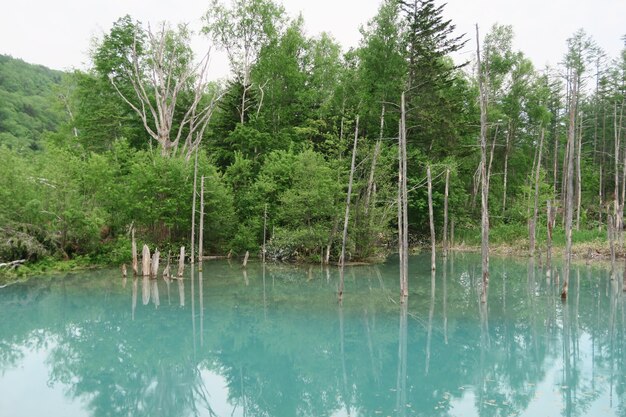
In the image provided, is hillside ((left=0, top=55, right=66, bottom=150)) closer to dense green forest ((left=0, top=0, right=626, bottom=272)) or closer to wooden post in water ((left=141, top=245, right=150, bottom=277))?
dense green forest ((left=0, top=0, right=626, bottom=272))

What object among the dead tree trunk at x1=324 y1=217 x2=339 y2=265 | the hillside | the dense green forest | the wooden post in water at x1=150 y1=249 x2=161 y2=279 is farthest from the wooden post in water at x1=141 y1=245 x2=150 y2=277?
the hillside

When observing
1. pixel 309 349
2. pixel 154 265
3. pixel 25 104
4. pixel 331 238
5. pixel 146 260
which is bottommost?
pixel 309 349

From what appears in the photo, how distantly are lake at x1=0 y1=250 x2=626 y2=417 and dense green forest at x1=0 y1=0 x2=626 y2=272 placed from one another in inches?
212

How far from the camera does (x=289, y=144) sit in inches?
1305

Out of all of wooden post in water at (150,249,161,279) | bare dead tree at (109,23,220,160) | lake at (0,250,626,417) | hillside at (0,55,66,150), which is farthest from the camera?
hillside at (0,55,66,150)

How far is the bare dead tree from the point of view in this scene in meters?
30.1

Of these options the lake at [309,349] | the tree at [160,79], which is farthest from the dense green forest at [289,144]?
the lake at [309,349]

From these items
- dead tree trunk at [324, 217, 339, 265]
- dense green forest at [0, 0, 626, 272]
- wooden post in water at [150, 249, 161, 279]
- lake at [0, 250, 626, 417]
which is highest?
dense green forest at [0, 0, 626, 272]

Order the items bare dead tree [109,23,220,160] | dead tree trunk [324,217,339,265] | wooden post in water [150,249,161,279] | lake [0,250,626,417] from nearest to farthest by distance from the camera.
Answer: lake [0,250,626,417], wooden post in water [150,249,161,279], dead tree trunk [324,217,339,265], bare dead tree [109,23,220,160]

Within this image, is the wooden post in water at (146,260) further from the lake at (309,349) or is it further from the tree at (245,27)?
the tree at (245,27)

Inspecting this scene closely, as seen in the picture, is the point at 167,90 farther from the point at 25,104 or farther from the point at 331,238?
the point at 25,104

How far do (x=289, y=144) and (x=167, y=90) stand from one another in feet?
27.1

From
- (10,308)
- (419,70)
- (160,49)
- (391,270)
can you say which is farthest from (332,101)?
(10,308)

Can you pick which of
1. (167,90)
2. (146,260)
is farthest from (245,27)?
(146,260)
